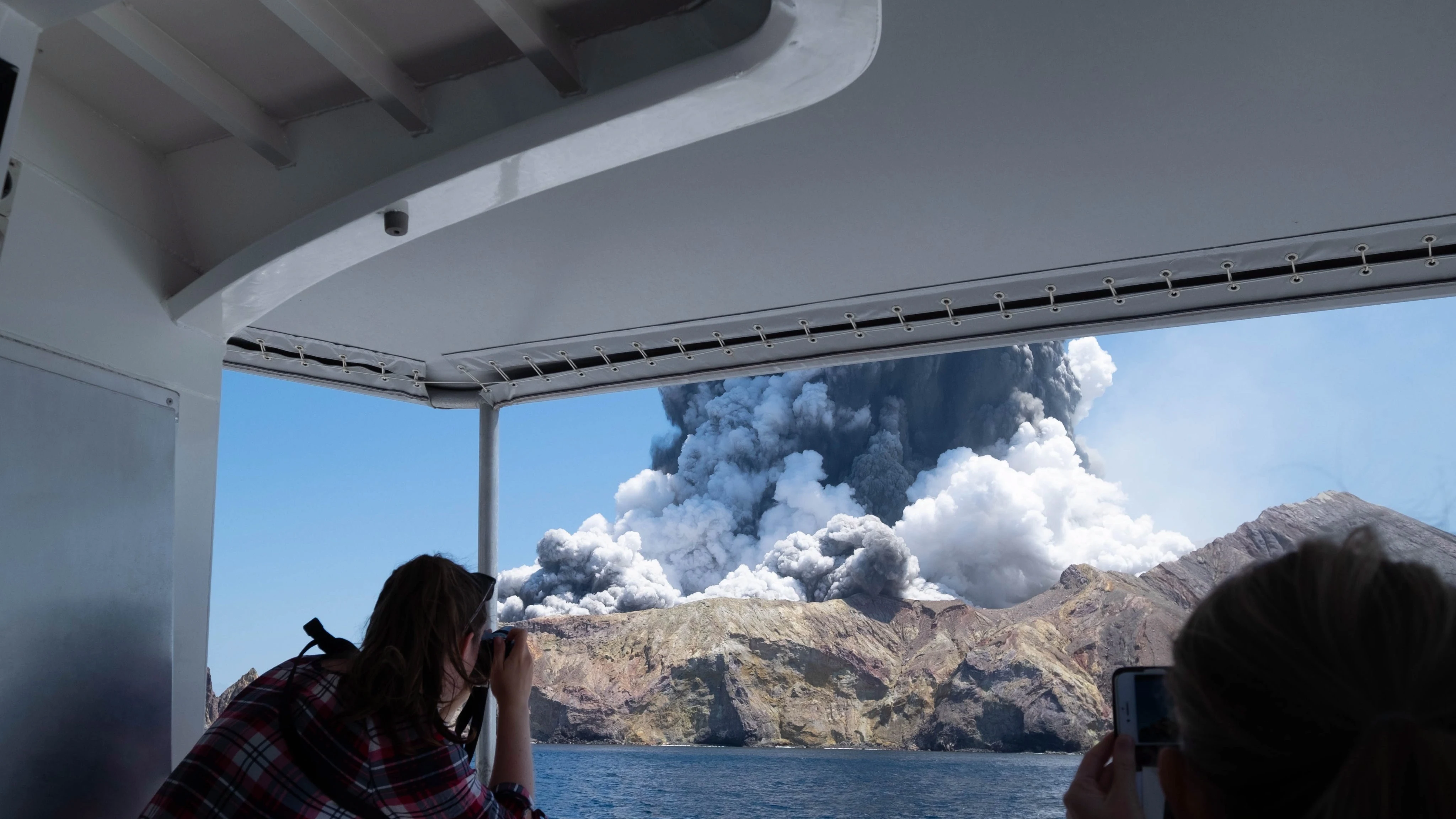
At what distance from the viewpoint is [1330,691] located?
0.34 m

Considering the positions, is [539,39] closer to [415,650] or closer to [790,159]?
[790,159]

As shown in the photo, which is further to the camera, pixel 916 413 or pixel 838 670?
pixel 916 413

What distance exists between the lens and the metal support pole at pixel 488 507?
3.11 meters

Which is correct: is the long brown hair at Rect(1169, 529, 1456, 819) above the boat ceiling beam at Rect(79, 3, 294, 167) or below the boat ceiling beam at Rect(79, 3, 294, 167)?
below

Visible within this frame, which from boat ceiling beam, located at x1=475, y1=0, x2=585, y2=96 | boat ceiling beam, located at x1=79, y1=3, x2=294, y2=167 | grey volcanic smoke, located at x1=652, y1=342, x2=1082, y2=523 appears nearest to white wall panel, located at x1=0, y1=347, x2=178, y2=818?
boat ceiling beam, located at x1=79, y1=3, x2=294, y2=167

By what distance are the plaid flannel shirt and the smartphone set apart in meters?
0.74

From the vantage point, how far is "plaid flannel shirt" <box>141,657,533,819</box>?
1.07m

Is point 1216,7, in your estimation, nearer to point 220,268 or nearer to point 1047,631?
point 220,268

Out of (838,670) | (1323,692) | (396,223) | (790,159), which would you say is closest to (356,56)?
(396,223)

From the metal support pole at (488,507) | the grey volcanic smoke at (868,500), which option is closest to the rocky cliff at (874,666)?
the grey volcanic smoke at (868,500)

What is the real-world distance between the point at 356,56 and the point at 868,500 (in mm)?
31568

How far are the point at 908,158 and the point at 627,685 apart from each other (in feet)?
92.5

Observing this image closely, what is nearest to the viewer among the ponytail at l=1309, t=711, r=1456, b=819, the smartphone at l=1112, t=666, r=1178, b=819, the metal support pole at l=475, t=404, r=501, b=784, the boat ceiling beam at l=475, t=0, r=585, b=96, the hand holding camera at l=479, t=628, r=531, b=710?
the ponytail at l=1309, t=711, r=1456, b=819

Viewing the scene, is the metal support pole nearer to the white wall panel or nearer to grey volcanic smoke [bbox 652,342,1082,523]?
the white wall panel
